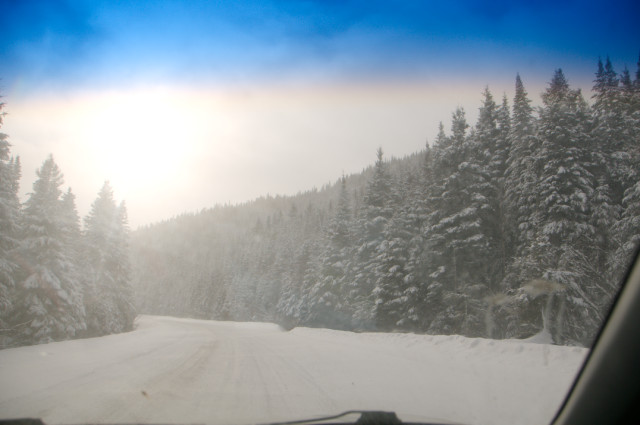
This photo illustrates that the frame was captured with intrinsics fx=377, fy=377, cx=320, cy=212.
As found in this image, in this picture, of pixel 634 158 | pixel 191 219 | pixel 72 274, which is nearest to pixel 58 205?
pixel 72 274

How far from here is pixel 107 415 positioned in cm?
508

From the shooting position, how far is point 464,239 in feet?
68.7

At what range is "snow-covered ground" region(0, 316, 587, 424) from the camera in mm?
5340

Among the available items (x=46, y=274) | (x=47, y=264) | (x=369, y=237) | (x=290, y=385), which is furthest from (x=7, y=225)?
(x=369, y=237)

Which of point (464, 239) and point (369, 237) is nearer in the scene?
point (464, 239)

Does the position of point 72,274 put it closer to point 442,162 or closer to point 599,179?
point 442,162

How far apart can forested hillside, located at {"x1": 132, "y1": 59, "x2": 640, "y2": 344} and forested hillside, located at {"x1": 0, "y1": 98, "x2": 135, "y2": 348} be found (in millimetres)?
17423

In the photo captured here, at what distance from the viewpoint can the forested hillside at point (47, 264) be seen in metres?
15.9

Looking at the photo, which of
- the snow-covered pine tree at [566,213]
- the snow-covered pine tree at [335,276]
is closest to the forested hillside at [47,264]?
the snow-covered pine tree at [335,276]

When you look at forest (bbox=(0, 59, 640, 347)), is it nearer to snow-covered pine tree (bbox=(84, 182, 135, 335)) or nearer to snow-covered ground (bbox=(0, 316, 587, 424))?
snow-covered pine tree (bbox=(84, 182, 135, 335))

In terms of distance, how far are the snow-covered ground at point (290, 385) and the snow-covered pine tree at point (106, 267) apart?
1752cm

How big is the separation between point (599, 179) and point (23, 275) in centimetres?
2761

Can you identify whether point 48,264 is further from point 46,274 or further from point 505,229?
point 505,229

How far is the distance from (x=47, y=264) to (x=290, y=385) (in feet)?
60.5
